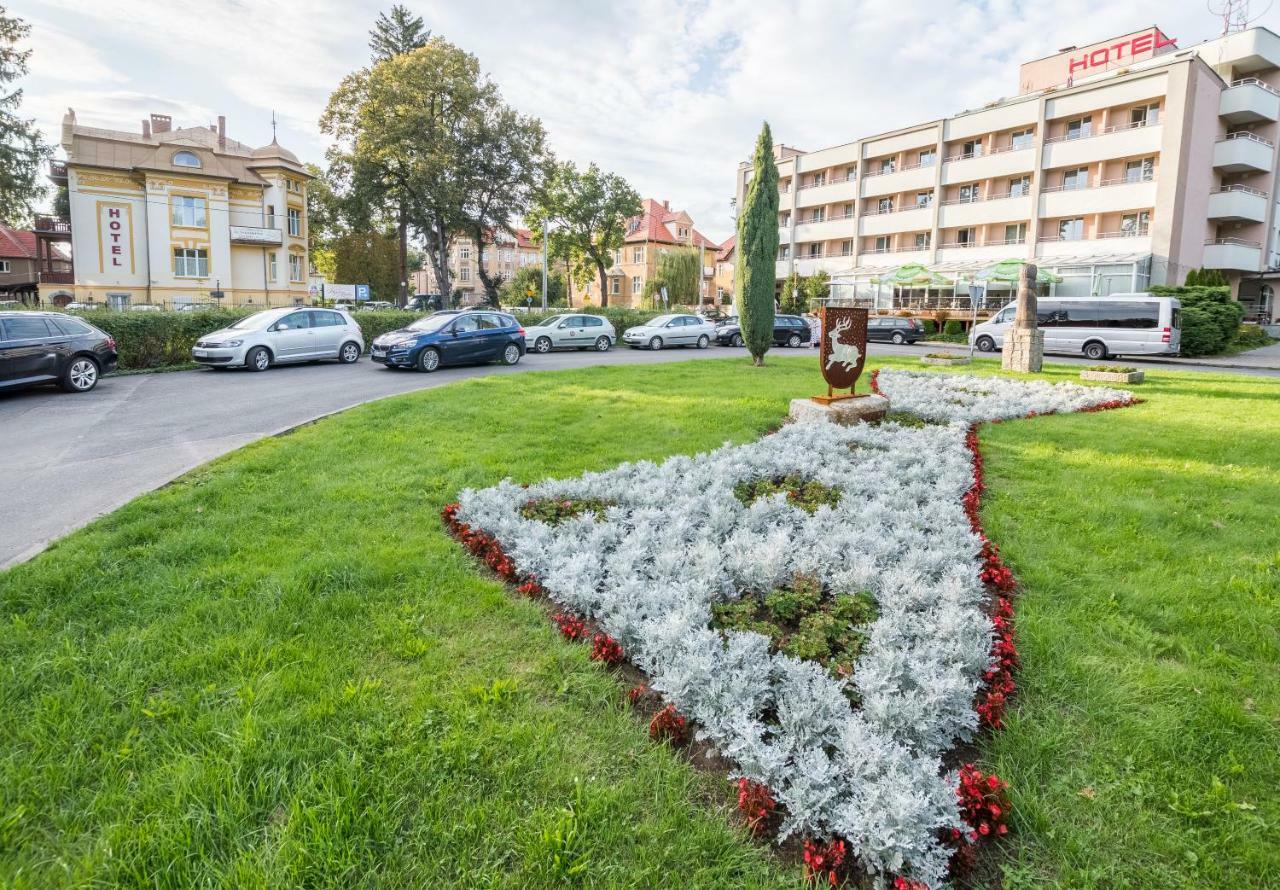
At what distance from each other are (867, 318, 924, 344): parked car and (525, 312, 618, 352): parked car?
14029mm

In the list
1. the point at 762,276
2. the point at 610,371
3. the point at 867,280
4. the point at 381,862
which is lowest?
the point at 381,862

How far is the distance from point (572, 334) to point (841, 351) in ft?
58.3

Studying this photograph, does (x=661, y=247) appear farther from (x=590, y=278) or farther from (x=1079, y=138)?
(x=1079, y=138)

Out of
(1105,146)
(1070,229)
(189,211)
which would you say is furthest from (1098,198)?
(189,211)

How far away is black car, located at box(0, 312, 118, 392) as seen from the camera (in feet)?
37.7

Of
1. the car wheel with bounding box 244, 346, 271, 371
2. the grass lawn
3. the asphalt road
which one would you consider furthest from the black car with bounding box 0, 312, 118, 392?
the grass lawn

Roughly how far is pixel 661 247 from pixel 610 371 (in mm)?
61878

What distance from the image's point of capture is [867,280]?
4547cm

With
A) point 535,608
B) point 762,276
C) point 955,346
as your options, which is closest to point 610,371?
point 762,276

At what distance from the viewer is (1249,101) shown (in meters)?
33.8

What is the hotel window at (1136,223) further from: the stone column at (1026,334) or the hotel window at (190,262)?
the hotel window at (190,262)

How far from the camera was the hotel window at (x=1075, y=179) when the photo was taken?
36.5 metres

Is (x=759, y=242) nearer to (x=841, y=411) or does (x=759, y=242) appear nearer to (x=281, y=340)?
(x=841, y=411)

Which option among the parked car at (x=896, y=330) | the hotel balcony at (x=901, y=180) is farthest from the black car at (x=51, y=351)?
the hotel balcony at (x=901, y=180)
